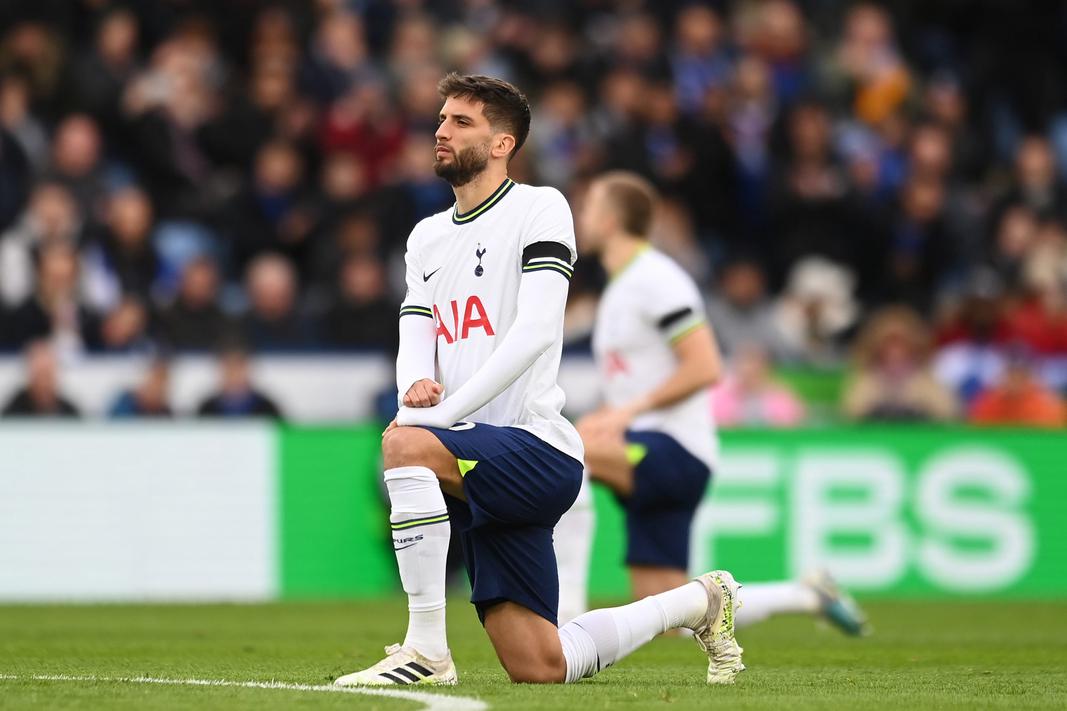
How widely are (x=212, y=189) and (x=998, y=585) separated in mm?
7236

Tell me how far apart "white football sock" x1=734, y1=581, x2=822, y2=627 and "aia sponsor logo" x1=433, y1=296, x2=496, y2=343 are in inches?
118

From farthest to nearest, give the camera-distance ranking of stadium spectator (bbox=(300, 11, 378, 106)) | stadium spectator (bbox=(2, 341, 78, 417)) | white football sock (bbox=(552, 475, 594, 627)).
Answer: stadium spectator (bbox=(300, 11, 378, 106)) → stadium spectator (bbox=(2, 341, 78, 417)) → white football sock (bbox=(552, 475, 594, 627))

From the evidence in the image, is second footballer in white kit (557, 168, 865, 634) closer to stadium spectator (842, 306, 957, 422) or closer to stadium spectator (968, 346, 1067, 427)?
stadium spectator (842, 306, 957, 422)

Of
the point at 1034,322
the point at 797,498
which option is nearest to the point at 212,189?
the point at 797,498

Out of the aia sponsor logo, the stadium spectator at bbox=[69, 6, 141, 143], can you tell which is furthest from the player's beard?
the stadium spectator at bbox=[69, 6, 141, 143]

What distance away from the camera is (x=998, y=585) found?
14.2m

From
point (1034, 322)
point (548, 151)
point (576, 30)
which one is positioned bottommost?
point (1034, 322)

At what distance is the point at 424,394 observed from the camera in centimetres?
648

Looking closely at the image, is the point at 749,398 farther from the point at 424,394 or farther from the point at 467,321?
the point at 424,394

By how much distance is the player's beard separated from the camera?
6684 mm

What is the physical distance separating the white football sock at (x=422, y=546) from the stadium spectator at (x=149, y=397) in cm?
783

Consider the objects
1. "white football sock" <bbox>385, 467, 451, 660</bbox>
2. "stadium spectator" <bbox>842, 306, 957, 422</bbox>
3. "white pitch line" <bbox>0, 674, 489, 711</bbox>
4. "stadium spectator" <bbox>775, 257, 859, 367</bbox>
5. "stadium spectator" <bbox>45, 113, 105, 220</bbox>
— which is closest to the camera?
"white pitch line" <bbox>0, 674, 489, 711</bbox>

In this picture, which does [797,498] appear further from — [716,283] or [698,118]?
[698,118]

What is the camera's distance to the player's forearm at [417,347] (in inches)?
265
